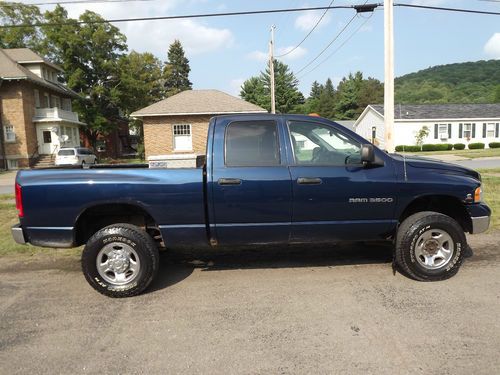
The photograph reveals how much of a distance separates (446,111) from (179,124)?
27577 millimetres

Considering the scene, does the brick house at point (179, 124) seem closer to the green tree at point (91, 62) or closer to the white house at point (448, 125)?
the green tree at point (91, 62)

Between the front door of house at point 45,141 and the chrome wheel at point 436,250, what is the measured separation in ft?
112

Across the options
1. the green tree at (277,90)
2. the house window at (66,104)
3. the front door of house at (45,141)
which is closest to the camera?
the front door of house at (45,141)

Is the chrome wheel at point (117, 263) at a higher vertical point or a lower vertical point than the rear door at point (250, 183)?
lower

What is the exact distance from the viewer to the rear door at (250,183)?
450 centimetres

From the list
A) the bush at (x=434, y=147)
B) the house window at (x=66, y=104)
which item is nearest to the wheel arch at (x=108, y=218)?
the bush at (x=434, y=147)

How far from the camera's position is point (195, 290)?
15.2 feet

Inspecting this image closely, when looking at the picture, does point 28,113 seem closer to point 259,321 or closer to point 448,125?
point 259,321

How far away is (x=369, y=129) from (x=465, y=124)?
9898 mm

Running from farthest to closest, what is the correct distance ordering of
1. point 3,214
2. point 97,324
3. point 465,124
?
1. point 465,124
2. point 3,214
3. point 97,324

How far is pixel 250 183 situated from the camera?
4496 mm

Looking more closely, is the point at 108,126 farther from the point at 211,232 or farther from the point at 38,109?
the point at 211,232

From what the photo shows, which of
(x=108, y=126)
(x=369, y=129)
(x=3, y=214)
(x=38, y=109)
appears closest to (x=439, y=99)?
(x=369, y=129)

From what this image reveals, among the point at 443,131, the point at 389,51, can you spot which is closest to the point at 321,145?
the point at 389,51
